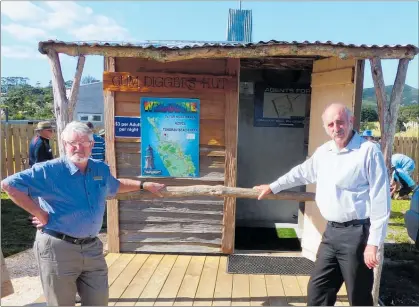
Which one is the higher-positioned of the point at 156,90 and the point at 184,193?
the point at 156,90

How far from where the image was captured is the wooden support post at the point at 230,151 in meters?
4.97

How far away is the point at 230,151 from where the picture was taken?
5086 mm

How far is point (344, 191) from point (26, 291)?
350 cm

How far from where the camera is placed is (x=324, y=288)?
316 cm

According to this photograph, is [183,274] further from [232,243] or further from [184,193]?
[184,193]

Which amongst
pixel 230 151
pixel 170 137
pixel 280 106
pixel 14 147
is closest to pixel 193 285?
pixel 230 151

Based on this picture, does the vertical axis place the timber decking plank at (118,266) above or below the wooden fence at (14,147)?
below

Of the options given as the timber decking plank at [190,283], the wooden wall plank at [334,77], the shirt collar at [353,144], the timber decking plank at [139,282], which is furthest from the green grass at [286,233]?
the shirt collar at [353,144]

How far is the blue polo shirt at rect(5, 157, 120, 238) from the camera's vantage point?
2697 mm

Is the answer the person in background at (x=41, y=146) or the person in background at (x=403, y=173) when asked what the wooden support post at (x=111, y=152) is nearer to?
the person in background at (x=41, y=146)

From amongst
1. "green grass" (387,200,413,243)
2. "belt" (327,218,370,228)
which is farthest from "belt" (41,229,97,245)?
"green grass" (387,200,413,243)

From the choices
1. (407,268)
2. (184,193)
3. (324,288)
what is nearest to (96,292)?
(184,193)

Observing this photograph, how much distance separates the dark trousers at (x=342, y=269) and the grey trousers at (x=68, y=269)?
5.47 feet

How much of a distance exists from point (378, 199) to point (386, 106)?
1.32 m
